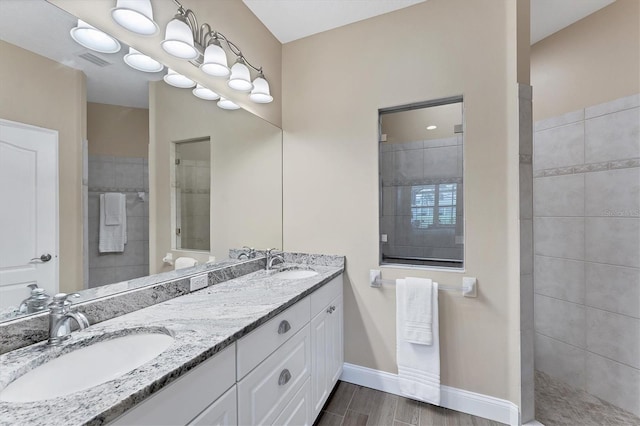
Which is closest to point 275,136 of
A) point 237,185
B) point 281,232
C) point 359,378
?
point 237,185

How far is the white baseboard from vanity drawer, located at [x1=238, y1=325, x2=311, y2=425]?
0.75m

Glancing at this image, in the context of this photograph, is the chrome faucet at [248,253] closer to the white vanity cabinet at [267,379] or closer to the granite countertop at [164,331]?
the granite countertop at [164,331]

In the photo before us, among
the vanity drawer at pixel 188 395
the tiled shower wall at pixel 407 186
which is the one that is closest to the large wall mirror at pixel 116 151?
the vanity drawer at pixel 188 395

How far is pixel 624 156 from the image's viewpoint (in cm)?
184

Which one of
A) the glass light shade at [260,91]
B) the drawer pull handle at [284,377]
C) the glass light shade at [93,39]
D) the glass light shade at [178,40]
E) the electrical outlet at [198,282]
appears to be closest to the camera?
the glass light shade at [93,39]

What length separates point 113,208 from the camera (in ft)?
3.92

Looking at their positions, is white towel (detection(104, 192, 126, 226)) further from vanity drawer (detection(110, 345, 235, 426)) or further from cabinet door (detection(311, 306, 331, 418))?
cabinet door (detection(311, 306, 331, 418))

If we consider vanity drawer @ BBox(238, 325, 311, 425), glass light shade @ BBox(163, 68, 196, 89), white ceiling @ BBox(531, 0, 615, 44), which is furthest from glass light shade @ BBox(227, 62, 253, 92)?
white ceiling @ BBox(531, 0, 615, 44)

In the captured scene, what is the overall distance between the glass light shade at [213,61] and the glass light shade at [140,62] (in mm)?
282

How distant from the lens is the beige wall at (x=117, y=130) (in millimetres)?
1111

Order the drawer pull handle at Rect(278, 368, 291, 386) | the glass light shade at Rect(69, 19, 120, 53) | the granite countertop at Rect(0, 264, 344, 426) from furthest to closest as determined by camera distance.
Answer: the drawer pull handle at Rect(278, 368, 291, 386), the glass light shade at Rect(69, 19, 120, 53), the granite countertop at Rect(0, 264, 344, 426)

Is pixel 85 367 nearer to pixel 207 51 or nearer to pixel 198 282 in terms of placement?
pixel 198 282

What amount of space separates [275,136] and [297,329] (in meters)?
1.55

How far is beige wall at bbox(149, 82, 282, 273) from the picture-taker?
4.54ft
